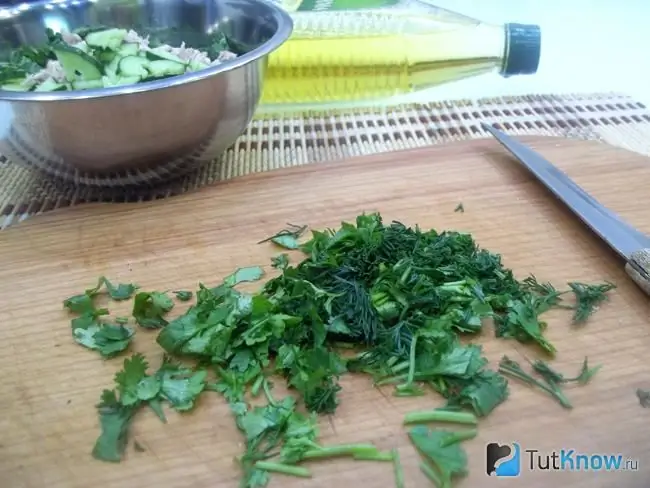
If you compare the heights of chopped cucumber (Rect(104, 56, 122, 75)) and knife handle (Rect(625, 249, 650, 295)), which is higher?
chopped cucumber (Rect(104, 56, 122, 75))

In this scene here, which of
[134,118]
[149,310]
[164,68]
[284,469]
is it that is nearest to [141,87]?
[134,118]

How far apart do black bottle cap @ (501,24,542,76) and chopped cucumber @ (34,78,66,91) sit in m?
1.10

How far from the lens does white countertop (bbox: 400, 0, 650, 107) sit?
6.18 ft

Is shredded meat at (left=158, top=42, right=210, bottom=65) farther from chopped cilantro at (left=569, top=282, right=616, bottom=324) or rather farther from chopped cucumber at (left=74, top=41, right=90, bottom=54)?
chopped cilantro at (left=569, top=282, right=616, bottom=324)

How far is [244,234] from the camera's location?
3.82 ft

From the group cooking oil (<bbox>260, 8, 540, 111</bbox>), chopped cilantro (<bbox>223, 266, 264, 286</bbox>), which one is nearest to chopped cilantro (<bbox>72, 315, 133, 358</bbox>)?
chopped cilantro (<bbox>223, 266, 264, 286</bbox>)

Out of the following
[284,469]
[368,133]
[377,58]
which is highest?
[377,58]

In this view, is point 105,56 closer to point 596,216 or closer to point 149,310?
point 149,310

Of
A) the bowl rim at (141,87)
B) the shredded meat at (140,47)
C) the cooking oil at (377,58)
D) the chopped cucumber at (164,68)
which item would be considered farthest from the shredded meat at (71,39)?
the cooking oil at (377,58)

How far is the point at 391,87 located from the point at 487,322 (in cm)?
98

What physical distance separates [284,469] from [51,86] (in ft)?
2.85

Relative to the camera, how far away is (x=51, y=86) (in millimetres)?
1235

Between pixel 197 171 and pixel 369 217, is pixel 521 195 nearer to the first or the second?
pixel 369 217

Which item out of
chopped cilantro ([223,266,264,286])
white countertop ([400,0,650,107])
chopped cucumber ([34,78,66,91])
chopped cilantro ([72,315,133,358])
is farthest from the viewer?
white countertop ([400,0,650,107])
